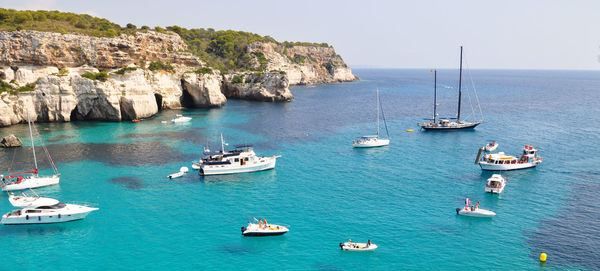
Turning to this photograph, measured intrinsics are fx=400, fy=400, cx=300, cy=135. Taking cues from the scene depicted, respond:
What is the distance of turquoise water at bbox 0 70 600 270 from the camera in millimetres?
31922

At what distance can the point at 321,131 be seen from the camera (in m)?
82.2

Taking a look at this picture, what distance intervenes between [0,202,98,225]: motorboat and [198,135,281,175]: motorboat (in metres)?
16.6

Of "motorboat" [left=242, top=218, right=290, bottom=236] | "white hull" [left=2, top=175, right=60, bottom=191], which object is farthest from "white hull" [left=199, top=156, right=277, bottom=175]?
"motorboat" [left=242, top=218, right=290, bottom=236]

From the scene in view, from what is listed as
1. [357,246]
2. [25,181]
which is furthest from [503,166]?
[25,181]

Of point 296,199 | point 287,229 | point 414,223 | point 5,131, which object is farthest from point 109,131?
point 414,223

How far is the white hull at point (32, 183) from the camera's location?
46.3m

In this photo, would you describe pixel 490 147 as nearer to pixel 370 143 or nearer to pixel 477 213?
pixel 370 143

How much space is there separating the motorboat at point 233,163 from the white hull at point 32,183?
17132 mm

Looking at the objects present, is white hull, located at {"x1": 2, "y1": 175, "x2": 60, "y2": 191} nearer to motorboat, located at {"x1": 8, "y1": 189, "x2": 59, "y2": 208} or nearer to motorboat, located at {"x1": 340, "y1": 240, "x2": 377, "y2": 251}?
motorboat, located at {"x1": 8, "y1": 189, "x2": 59, "y2": 208}

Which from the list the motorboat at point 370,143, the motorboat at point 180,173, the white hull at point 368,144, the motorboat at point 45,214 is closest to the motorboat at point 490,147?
the motorboat at point 370,143

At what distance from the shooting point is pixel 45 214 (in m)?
38.0

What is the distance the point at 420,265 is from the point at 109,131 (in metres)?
67.5

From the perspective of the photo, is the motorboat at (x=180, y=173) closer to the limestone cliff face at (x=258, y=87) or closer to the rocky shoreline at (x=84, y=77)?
the rocky shoreline at (x=84, y=77)

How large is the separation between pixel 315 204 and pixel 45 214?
26.2m
